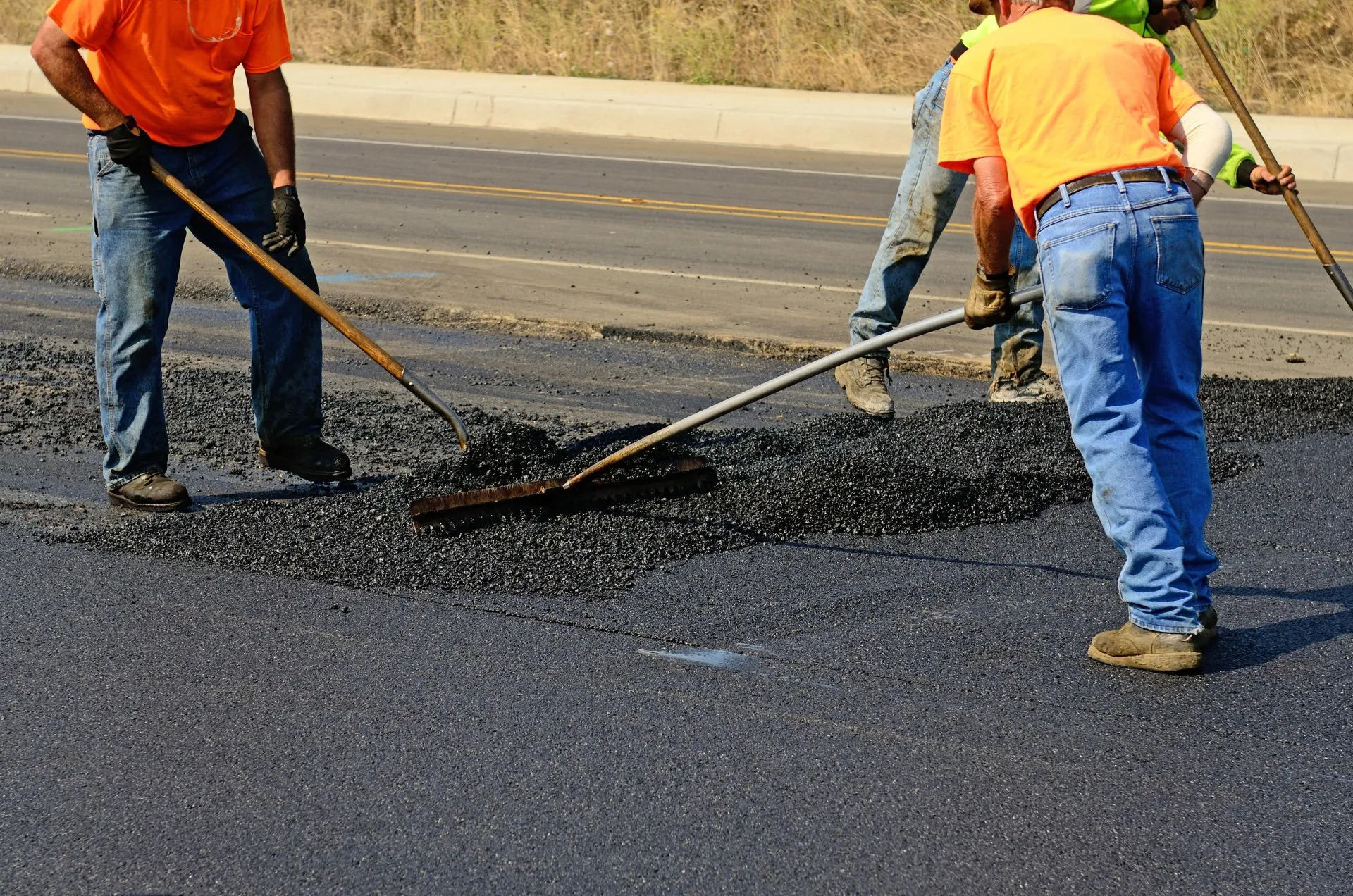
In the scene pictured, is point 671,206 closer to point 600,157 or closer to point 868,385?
point 600,157

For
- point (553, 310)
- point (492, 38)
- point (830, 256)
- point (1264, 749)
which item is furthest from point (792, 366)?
point (492, 38)

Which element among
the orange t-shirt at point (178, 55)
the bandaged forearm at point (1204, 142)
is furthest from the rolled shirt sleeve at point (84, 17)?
the bandaged forearm at point (1204, 142)

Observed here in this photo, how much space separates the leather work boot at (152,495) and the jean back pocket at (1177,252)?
318 cm

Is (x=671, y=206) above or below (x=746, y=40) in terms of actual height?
below

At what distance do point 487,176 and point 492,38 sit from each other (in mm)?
10004

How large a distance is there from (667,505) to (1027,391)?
6.97 ft

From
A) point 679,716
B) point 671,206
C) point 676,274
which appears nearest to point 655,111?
point 671,206

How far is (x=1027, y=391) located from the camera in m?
6.36

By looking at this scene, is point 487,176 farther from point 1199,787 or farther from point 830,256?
point 1199,787

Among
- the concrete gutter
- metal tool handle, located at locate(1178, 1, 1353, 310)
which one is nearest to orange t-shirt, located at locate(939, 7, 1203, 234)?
metal tool handle, located at locate(1178, 1, 1353, 310)

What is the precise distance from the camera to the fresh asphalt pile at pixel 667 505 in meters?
4.42

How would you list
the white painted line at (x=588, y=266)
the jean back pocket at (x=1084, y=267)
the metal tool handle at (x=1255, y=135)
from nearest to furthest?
the jean back pocket at (x=1084, y=267) → the metal tool handle at (x=1255, y=135) → the white painted line at (x=588, y=266)

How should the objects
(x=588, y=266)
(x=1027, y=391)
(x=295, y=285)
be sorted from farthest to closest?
(x=588, y=266), (x=1027, y=391), (x=295, y=285)

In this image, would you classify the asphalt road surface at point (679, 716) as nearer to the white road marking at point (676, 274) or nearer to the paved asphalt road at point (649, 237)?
the white road marking at point (676, 274)
